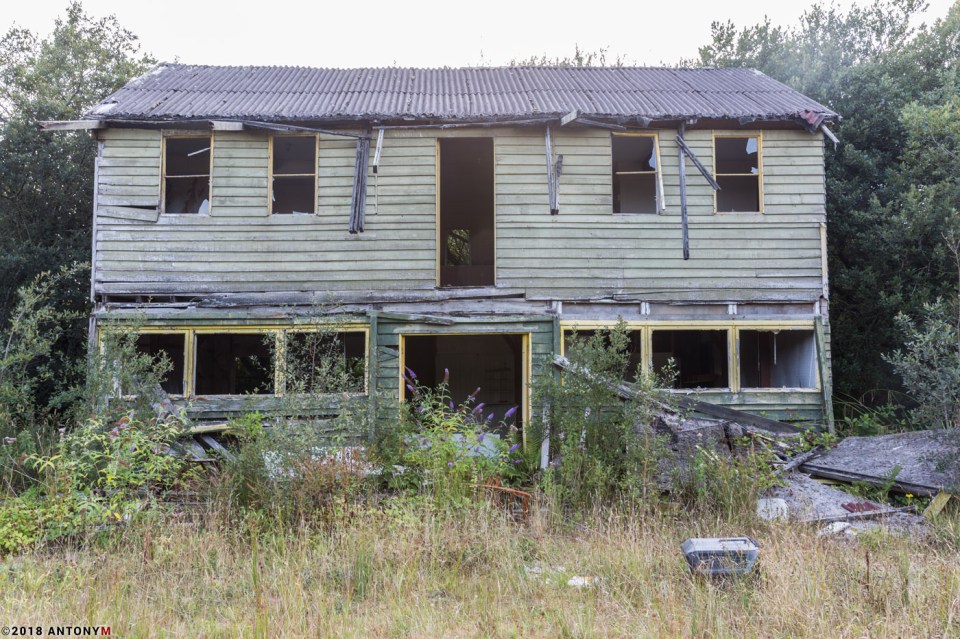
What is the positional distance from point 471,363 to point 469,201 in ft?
14.4

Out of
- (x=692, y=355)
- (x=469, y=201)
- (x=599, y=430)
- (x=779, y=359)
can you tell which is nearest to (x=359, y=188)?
(x=599, y=430)

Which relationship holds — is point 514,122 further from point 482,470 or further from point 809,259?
point 482,470

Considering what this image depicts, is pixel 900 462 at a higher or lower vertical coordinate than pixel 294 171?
lower

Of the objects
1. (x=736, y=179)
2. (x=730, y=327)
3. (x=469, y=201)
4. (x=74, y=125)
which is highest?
(x=469, y=201)

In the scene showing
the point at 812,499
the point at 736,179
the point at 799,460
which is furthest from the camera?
the point at 736,179

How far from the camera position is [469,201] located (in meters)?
17.6

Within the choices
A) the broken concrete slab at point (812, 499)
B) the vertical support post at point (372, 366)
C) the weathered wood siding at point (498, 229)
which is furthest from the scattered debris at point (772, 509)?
the vertical support post at point (372, 366)

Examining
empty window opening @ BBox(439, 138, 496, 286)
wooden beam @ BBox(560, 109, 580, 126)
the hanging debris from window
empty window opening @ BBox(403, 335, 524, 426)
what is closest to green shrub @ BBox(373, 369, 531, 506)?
the hanging debris from window

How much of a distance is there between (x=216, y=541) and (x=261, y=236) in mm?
6725

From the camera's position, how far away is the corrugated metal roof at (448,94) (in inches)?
444

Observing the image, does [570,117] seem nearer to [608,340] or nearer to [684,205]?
[684,205]

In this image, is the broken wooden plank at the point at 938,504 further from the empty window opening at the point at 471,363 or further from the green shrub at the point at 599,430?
the empty window opening at the point at 471,363

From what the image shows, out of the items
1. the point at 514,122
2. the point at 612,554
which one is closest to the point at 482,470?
the point at 612,554

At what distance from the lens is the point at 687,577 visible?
16.1 feet
